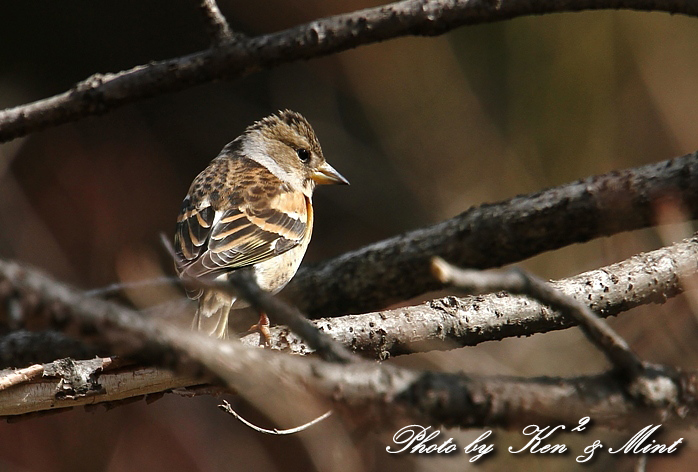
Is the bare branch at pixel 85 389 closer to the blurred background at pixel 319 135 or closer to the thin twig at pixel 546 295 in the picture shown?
the thin twig at pixel 546 295

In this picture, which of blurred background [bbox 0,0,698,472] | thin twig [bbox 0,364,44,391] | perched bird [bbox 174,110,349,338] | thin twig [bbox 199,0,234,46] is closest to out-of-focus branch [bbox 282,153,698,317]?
perched bird [bbox 174,110,349,338]

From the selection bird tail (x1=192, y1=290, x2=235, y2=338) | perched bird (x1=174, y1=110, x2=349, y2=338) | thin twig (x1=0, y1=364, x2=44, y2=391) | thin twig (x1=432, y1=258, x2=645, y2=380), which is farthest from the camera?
perched bird (x1=174, y1=110, x2=349, y2=338)

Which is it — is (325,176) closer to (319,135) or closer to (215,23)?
(215,23)

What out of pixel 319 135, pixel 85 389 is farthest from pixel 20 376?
pixel 319 135

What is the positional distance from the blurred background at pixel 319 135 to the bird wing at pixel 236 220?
53.2 inches

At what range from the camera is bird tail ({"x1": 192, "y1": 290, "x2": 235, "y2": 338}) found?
147 inches

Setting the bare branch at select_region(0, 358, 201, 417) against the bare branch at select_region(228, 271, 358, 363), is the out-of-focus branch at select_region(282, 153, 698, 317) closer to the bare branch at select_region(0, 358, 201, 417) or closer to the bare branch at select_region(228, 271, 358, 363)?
the bare branch at select_region(0, 358, 201, 417)

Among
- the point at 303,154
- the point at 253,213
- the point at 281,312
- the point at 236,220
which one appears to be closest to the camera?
the point at 281,312

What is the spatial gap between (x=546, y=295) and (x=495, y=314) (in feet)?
5.67

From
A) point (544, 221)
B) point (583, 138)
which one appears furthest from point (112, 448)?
point (583, 138)

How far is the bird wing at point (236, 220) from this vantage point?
4.18 m

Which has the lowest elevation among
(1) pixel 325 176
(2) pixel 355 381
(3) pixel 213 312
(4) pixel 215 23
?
(3) pixel 213 312

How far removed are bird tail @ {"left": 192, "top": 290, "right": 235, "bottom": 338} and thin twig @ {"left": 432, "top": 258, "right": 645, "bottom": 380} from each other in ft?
7.68

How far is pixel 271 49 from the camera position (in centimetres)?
362
